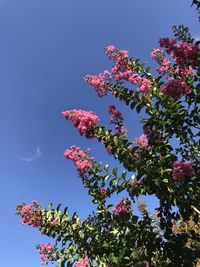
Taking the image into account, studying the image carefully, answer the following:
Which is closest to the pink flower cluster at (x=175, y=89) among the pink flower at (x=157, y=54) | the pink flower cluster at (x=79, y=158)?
the pink flower cluster at (x=79, y=158)

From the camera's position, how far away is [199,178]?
5301 mm

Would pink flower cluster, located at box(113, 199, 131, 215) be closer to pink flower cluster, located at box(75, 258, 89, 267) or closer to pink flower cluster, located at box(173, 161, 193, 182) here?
pink flower cluster, located at box(75, 258, 89, 267)

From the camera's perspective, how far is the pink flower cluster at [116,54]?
7.09 m

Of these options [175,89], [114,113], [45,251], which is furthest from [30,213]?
[175,89]

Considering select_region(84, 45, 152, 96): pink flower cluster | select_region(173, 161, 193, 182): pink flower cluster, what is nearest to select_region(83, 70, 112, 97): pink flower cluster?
select_region(84, 45, 152, 96): pink flower cluster

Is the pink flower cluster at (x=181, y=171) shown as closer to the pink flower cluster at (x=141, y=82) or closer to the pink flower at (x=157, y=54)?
the pink flower cluster at (x=141, y=82)

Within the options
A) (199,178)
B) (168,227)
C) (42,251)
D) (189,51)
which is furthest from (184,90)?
(42,251)

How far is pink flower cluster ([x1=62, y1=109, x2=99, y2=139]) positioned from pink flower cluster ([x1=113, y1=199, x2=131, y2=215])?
4.24 feet

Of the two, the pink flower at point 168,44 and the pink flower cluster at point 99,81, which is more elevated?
the pink flower cluster at point 99,81

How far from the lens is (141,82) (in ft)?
20.5

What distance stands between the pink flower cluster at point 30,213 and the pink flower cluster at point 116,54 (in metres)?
3.23

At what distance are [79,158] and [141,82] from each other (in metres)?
1.80

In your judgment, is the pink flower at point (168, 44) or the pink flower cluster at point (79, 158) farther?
the pink flower cluster at point (79, 158)

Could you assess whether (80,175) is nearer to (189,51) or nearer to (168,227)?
(168,227)
